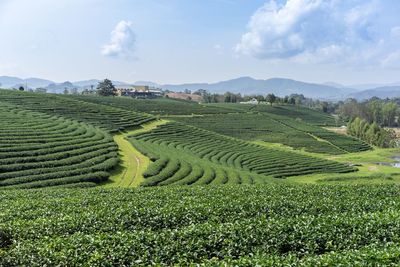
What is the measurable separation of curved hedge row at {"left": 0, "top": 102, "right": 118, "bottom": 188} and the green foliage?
11.2 metres

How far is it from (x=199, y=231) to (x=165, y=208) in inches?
187

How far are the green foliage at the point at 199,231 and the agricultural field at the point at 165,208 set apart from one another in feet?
0.17

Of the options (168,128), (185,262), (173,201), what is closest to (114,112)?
(168,128)

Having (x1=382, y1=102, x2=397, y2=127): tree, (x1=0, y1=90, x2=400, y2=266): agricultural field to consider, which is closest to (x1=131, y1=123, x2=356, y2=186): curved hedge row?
(x1=0, y1=90, x2=400, y2=266): agricultural field

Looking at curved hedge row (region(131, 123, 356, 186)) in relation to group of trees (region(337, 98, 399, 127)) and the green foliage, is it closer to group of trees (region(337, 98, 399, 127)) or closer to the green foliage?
the green foliage

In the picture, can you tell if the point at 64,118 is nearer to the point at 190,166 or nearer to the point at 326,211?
the point at 190,166

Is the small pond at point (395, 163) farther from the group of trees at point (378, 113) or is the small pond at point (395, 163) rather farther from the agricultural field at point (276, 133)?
the group of trees at point (378, 113)

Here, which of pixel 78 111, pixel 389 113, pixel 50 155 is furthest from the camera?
pixel 389 113

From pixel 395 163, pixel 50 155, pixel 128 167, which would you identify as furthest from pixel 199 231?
pixel 395 163

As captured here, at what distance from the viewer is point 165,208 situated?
833 inches

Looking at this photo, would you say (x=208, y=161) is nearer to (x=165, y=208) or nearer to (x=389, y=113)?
(x=165, y=208)

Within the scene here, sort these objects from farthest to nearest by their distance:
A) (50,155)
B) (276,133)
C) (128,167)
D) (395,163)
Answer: (276,133) < (395,163) < (128,167) < (50,155)

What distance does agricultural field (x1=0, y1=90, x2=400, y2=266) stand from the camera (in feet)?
49.3

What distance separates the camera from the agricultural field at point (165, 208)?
15.0 metres
